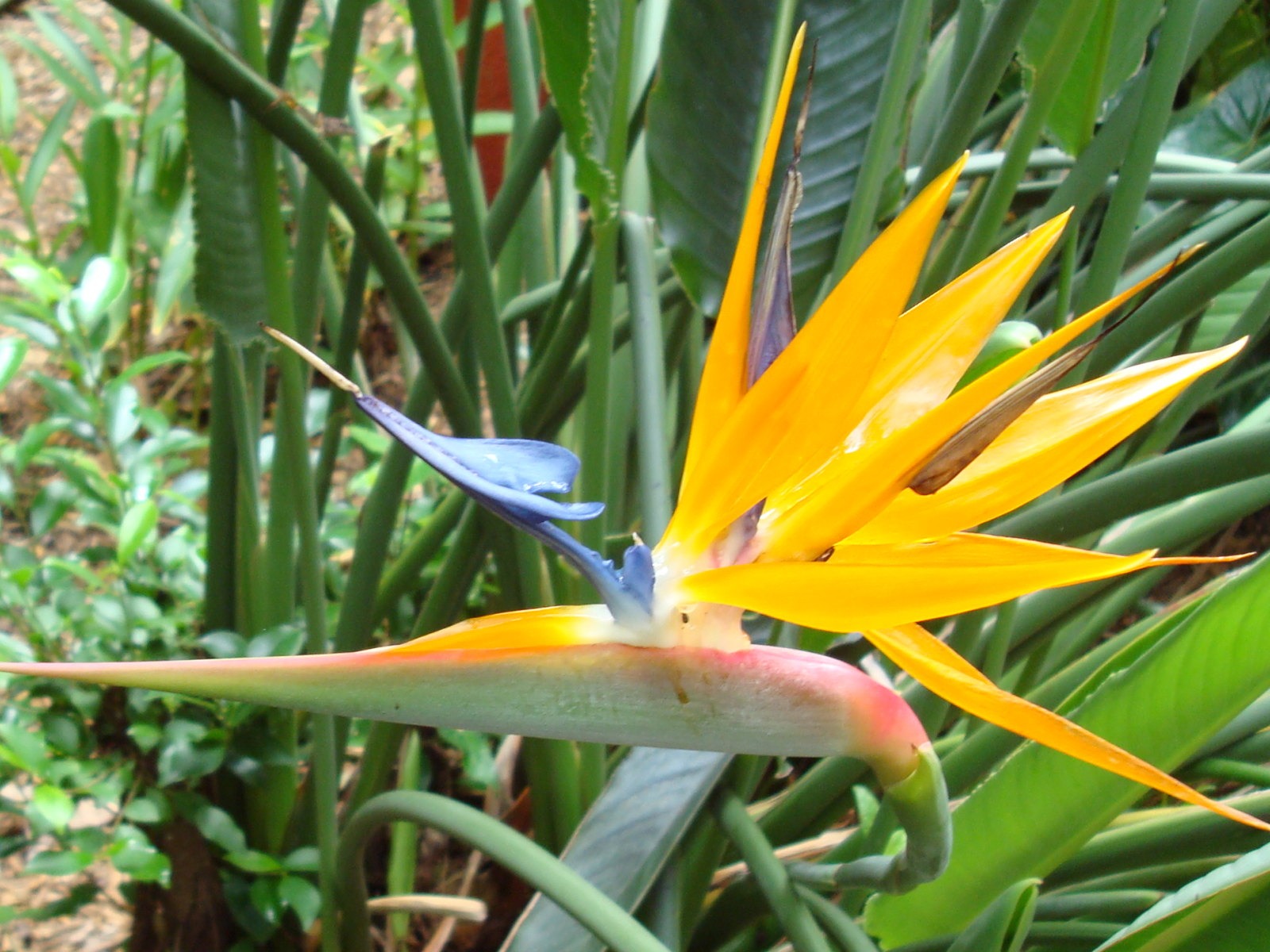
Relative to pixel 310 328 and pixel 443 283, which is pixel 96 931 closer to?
pixel 310 328

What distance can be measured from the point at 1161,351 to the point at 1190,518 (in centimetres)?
32

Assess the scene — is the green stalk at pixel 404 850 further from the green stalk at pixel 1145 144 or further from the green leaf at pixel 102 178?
the green leaf at pixel 102 178

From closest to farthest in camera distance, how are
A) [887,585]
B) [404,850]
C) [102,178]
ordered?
[887,585] → [404,850] → [102,178]

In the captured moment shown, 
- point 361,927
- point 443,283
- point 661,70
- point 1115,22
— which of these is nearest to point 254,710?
point 361,927

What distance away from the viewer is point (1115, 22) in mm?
523

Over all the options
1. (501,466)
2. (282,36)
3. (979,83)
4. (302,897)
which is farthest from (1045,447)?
(302,897)

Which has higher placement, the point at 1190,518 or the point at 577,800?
the point at 1190,518

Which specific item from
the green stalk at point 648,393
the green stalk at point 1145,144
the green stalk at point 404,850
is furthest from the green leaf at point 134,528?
the green stalk at point 1145,144

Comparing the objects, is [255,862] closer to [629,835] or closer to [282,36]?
[629,835]

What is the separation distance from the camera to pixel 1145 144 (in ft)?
1.49

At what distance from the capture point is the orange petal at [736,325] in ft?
0.88

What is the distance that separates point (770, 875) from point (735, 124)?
41 centimetres

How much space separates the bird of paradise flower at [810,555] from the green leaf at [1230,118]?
0.90m

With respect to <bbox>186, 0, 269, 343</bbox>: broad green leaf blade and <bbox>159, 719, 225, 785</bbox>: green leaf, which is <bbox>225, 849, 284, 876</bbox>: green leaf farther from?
<bbox>186, 0, 269, 343</bbox>: broad green leaf blade
